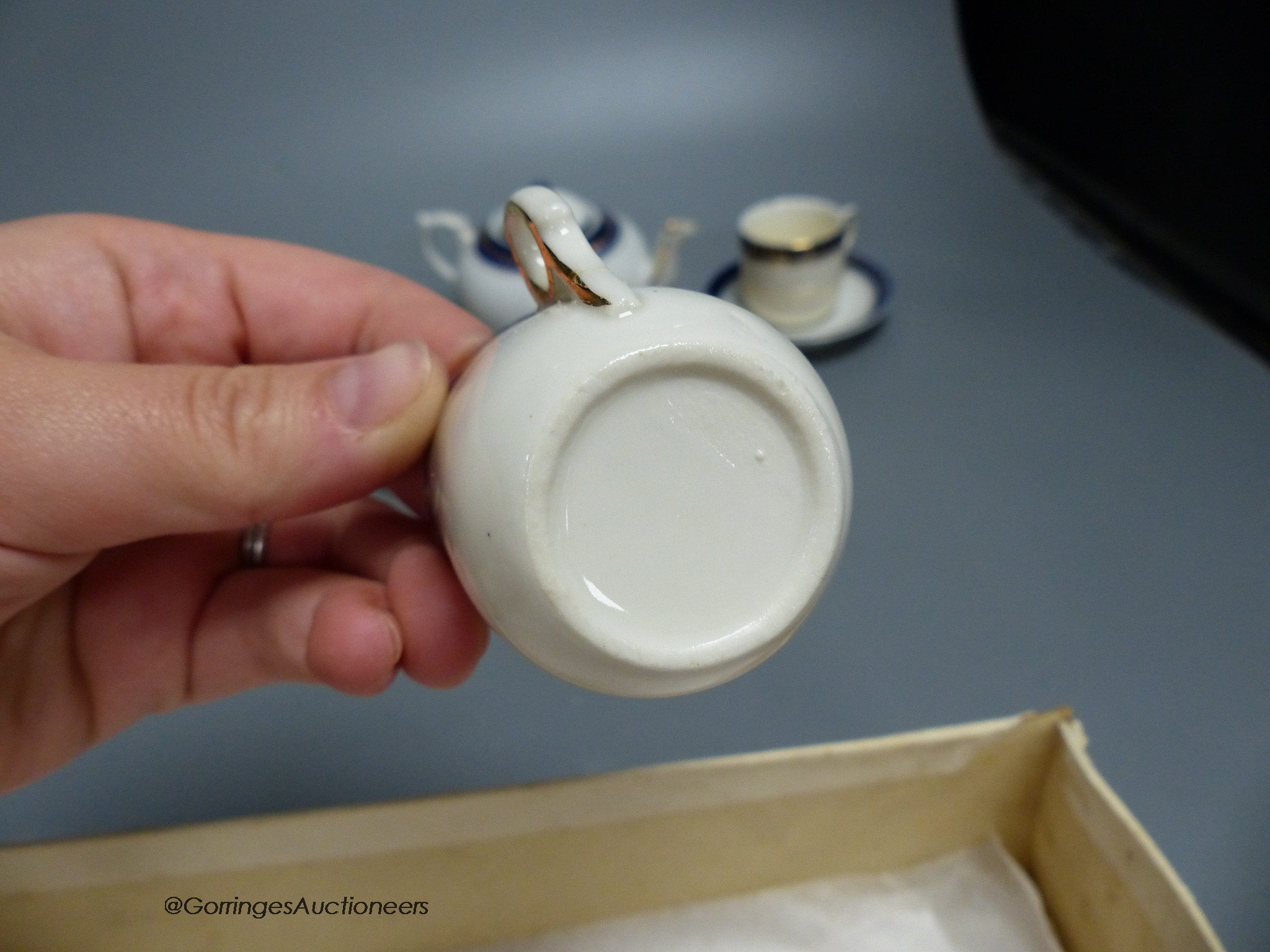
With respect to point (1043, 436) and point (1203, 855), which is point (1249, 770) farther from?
point (1043, 436)

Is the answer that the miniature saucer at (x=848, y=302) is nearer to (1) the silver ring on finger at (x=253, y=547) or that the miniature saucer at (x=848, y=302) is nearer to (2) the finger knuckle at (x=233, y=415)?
(1) the silver ring on finger at (x=253, y=547)

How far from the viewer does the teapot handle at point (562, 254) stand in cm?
50

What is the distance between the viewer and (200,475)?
21.7 inches

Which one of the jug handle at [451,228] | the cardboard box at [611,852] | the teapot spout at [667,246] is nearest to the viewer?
the cardboard box at [611,852]

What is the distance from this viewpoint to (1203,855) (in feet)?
2.75

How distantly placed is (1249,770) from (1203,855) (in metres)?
0.10

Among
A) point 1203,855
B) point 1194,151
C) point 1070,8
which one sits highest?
point 1070,8

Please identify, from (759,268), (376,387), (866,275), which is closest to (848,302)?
(866,275)

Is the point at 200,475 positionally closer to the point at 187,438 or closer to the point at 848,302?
the point at 187,438

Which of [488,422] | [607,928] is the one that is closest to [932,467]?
[607,928]

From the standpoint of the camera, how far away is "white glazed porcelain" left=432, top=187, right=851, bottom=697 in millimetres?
476

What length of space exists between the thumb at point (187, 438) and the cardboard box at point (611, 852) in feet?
0.74

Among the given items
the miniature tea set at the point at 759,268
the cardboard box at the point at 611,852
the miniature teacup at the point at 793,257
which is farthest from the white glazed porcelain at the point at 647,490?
the miniature teacup at the point at 793,257

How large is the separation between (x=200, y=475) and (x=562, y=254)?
0.76ft
